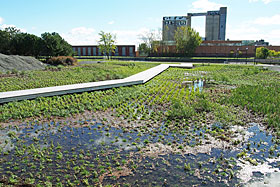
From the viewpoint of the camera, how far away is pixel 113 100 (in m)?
8.26

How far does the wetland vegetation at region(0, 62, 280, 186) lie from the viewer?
3688mm

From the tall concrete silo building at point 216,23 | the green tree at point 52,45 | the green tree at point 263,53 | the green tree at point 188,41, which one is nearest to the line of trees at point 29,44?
the green tree at point 52,45

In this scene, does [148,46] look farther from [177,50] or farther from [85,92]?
[85,92]

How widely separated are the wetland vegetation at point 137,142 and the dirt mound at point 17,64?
31.4 ft

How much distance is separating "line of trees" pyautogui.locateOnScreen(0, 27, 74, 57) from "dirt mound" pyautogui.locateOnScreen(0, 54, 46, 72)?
263 inches

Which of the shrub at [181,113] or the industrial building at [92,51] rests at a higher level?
the industrial building at [92,51]

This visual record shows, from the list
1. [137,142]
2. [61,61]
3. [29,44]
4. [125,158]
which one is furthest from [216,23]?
[125,158]

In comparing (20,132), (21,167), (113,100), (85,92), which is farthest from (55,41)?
(21,167)

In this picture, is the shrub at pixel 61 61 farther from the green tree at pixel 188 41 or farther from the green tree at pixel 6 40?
the green tree at pixel 188 41

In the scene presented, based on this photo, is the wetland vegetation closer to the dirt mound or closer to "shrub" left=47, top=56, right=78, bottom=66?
the dirt mound

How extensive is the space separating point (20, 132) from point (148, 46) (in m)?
46.7

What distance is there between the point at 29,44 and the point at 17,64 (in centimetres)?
879

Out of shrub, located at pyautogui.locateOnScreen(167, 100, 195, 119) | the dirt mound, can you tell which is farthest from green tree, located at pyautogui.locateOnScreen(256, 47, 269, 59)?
shrub, located at pyautogui.locateOnScreen(167, 100, 195, 119)

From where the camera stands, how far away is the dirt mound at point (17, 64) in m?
15.6
